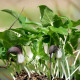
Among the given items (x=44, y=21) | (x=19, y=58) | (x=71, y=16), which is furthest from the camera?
(x=71, y=16)

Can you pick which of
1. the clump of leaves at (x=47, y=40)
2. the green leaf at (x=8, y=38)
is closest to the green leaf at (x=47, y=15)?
the clump of leaves at (x=47, y=40)

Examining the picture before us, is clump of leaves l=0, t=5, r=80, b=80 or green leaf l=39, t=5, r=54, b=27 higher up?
green leaf l=39, t=5, r=54, b=27

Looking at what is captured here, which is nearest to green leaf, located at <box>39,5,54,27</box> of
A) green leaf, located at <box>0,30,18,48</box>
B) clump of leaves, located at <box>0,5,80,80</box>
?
clump of leaves, located at <box>0,5,80,80</box>

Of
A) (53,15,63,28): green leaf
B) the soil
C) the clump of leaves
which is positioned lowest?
the soil

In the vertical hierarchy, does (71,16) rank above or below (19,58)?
Result: above

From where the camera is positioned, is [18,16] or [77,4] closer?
[18,16]

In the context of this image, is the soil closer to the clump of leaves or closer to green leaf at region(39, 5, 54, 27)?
the clump of leaves

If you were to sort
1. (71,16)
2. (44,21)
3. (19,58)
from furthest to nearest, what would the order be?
1. (71,16)
2. (44,21)
3. (19,58)

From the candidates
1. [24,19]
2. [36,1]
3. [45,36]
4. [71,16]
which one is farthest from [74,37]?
[36,1]

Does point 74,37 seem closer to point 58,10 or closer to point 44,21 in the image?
point 44,21

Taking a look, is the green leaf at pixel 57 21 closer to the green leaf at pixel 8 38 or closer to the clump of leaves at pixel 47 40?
the clump of leaves at pixel 47 40

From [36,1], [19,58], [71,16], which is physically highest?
[36,1]
